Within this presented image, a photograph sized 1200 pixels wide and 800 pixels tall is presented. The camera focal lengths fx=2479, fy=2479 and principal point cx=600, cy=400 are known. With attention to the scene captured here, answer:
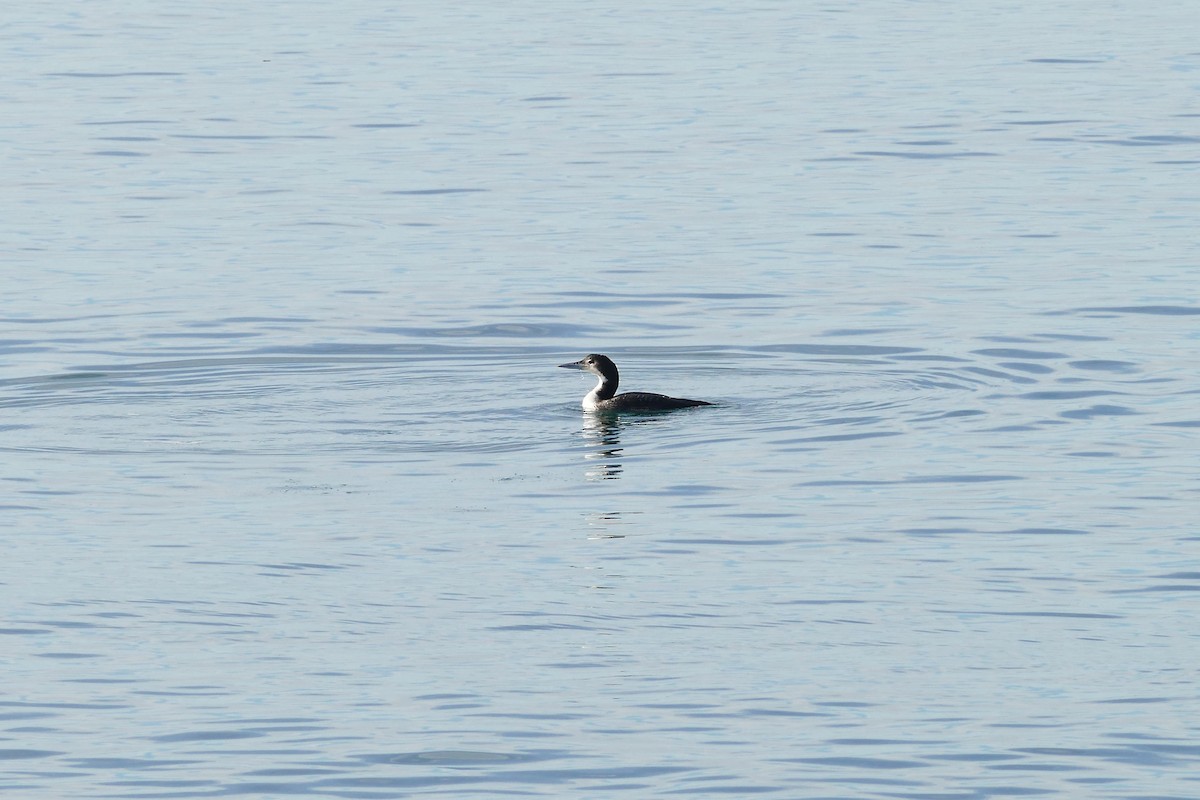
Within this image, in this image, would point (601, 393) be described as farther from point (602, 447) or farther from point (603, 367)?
point (602, 447)

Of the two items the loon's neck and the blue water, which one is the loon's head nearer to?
the loon's neck

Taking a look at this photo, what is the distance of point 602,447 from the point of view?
19.2 meters

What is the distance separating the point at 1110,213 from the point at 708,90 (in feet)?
42.9

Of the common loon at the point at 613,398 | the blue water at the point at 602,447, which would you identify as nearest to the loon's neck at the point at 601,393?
the common loon at the point at 613,398

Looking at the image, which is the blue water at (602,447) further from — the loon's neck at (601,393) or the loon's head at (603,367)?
the loon's head at (603,367)

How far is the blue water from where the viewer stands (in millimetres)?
12094

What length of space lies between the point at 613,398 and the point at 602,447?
126cm

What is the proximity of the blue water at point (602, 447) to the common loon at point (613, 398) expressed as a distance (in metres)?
0.16

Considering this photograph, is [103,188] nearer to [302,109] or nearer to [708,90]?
[302,109]

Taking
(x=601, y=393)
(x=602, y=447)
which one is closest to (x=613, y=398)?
(x=601, y=393)

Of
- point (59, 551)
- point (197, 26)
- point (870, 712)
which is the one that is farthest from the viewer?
point (197, 26)

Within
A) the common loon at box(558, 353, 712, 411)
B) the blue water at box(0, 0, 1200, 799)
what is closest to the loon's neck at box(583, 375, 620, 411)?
the common loon at box(558, 353, 712, 411)

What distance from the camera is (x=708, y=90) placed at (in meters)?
42.1

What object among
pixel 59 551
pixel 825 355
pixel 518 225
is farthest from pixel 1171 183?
pixel 59 551
